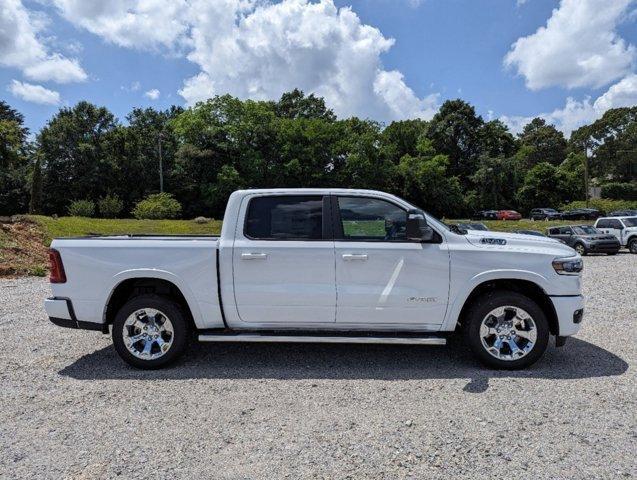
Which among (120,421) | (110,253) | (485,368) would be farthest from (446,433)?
(110,253)

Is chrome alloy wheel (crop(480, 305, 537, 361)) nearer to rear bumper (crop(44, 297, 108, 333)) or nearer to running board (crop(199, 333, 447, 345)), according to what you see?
running board (crop(199, 333, 447, 345))

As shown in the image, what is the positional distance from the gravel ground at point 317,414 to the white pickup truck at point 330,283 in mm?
413

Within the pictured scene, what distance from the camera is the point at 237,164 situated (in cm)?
5441

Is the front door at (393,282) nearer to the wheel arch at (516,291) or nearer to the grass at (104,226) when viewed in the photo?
the wheel arch at (516,291)

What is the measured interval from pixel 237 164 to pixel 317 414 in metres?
52.5

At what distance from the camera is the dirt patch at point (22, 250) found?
1288 centimetres

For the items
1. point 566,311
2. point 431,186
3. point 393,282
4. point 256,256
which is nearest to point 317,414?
point 393,282

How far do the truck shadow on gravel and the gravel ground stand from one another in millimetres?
24

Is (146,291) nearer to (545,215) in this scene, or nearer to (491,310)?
(491,310)

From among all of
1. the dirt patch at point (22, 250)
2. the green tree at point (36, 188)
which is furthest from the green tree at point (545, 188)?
the dirt patch at point (22, 250)

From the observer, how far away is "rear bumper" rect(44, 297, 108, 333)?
4.92 metres

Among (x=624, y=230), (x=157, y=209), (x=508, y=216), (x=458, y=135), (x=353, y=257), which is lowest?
(x=508, y=216)

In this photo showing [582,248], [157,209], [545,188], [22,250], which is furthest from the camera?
[545,188]

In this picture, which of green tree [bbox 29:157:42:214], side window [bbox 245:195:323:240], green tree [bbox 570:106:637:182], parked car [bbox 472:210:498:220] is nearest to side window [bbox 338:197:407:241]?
side window [bbox 245:195:323:240]
